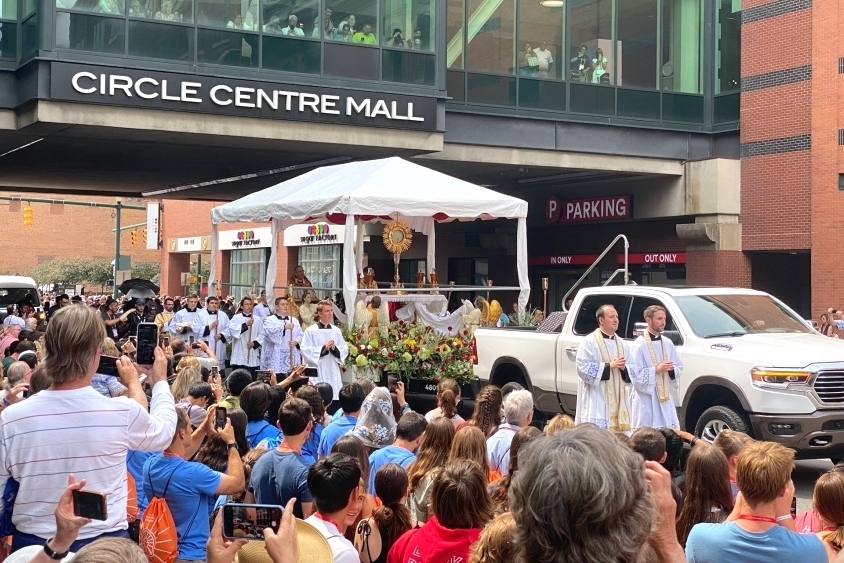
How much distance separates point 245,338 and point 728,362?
10695mm

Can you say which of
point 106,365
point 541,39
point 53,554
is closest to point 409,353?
point 106,365

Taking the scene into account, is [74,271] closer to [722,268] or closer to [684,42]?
[684,42]

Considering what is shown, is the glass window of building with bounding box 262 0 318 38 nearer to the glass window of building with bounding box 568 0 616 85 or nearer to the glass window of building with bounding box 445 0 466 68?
the glass window of building with bounding box 445 0 466 68

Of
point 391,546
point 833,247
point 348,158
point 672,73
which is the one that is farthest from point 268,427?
point 672,73

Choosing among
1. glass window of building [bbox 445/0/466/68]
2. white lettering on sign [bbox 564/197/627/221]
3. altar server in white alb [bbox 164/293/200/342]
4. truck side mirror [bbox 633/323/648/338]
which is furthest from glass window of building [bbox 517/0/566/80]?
truck side mirror [bbox 633/323/648/338]

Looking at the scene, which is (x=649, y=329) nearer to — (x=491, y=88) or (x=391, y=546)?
(x=391, y=546)

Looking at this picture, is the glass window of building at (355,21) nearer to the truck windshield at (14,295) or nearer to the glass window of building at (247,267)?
the truck windshield at (14,295)

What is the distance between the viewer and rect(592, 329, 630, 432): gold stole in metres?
10.7

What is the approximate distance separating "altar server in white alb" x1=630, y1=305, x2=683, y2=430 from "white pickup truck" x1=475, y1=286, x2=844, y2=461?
0.94 metres

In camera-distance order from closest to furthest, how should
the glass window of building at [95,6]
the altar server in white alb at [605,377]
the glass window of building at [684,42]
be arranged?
the altar server in white alb at [605,377] < the glass window of building at [95,6] < the glass window of building at [684,42]

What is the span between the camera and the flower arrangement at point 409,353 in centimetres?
→ 1477

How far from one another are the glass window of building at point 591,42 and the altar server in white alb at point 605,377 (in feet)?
52.9

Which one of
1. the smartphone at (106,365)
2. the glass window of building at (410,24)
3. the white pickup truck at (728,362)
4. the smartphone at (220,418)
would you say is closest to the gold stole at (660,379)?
the white pickup truck at (728,362)

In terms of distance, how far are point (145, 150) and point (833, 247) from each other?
1642 cm
